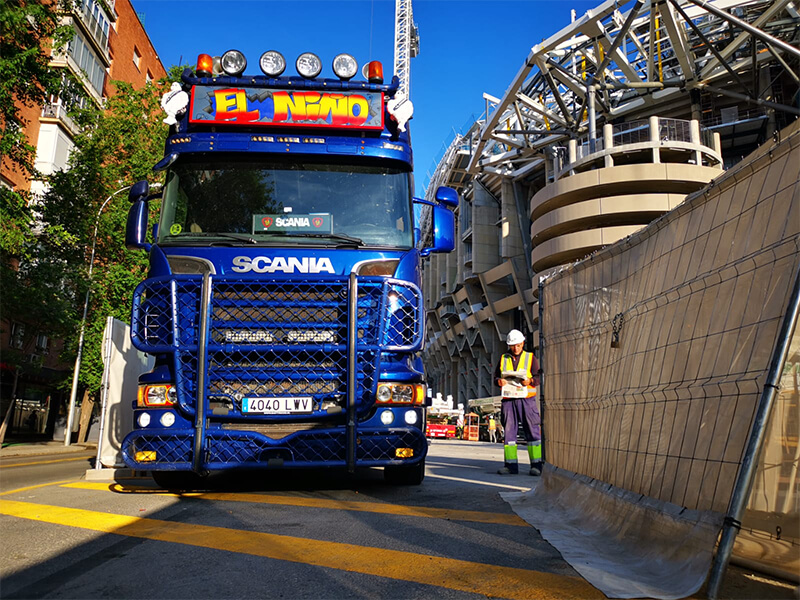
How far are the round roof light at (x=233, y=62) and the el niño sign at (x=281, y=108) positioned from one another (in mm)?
245

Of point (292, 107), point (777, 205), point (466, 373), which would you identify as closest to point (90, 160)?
point (292, 107)

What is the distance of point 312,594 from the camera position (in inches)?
114

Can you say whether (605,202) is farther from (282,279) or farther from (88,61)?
(282,279)

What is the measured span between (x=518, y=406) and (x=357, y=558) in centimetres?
546

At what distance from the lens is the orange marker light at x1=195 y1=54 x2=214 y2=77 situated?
6906 mm

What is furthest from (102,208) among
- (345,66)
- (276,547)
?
(276,547)

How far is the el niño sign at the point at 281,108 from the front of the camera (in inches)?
265

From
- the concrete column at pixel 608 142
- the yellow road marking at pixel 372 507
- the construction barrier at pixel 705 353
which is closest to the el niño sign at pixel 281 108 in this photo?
the construction barrier at pixel 705 353

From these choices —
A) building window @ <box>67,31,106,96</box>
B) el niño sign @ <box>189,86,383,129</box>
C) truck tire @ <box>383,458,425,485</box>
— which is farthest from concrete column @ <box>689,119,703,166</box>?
truck tire @ <box>383,458,425,485</box>

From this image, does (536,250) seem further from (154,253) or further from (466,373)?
(154,253)

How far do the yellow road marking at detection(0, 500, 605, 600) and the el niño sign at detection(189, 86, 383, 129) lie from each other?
3.86 meters

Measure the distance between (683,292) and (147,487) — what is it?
537cm

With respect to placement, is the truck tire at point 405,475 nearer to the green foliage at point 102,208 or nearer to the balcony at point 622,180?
the green foliage at point 102,208

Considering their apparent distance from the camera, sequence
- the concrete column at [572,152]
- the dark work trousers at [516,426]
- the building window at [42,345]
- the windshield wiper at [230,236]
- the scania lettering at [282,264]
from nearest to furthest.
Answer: the scania lettering at [282,264] < the windshield wiper at [230,236] < the dark work trousers at [516,426] < the building window at [42,345] < the concrete column at [572,152]
